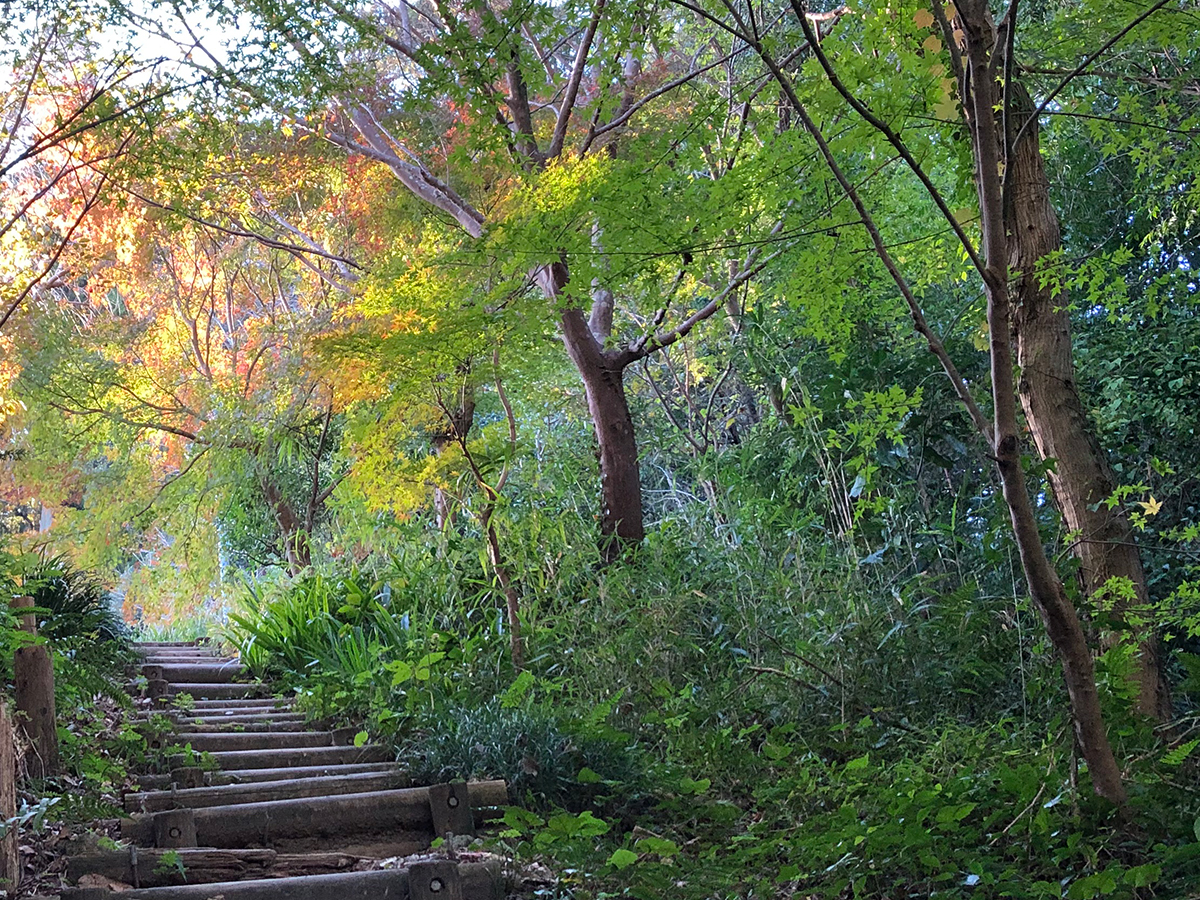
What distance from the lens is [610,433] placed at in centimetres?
595

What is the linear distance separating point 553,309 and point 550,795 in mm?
2209

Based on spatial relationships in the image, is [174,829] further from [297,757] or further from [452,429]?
[452,429]

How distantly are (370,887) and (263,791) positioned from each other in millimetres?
1178

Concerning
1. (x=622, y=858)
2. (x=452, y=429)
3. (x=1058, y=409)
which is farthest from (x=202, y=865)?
(x=1058, y=409)

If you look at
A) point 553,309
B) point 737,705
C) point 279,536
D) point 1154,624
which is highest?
point 553,309

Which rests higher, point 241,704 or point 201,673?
point 201,673

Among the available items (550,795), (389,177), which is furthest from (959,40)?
(389,177)

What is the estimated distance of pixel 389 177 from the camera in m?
8.38

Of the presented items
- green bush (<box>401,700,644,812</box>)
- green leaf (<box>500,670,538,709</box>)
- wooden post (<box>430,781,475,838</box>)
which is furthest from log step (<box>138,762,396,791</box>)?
green leaf (<box>500,670,538,709</box>)

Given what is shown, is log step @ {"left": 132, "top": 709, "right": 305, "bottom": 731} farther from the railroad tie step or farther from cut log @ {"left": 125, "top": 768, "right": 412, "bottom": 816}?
the railroad tie step

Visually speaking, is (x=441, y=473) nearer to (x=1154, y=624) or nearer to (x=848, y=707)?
(x=848, y=707)

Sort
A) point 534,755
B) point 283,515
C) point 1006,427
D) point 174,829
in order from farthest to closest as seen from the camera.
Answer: point 283,515 < point 534,755 < point 174,829 < point 1006,427

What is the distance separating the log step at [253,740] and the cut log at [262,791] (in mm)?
728

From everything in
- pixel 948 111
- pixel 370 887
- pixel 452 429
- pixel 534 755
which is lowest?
pixel 370 887
